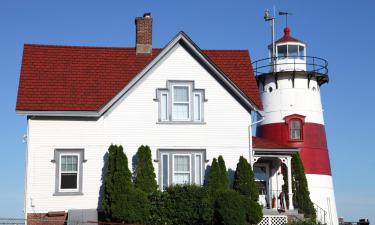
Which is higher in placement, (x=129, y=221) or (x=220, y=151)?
(x=220, y=151)

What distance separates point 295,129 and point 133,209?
1526 centimetres

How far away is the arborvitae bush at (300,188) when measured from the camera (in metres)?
33.4

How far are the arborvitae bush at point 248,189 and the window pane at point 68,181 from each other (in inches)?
249

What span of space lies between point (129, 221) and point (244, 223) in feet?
13.8

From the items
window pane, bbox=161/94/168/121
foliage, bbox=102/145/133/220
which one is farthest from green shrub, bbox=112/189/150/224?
window pane, bbox=161/94/168/121

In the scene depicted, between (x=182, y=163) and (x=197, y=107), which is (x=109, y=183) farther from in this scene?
(x=197, y=107)

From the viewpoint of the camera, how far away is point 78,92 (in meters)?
27.7

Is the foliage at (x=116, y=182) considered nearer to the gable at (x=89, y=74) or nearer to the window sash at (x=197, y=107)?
the gable at (x=89, y=74)

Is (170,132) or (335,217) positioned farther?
(335,217)

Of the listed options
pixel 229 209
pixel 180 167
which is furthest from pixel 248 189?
pixel 180 167

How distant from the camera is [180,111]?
27891mm

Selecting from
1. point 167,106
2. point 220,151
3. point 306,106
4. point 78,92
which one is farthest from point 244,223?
point 306,106

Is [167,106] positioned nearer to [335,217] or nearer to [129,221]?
[129,221]

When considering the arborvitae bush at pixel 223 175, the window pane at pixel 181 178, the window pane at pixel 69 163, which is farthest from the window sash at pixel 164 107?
the window pane at pixel 69 163
